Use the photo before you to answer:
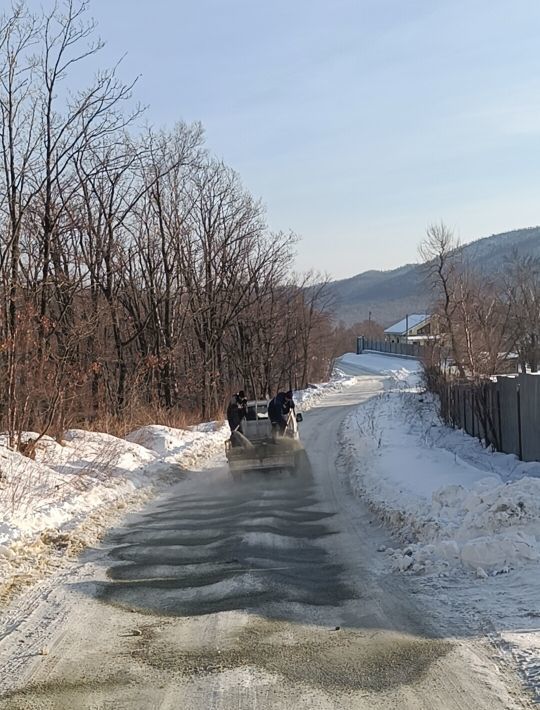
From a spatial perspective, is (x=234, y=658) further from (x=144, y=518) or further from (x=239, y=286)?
(x=239, y=286)

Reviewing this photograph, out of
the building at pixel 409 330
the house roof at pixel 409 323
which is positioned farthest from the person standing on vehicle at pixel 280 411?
the house roof at pixel 409 323

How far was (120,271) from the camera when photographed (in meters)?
34.9

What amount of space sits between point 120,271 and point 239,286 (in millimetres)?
11426

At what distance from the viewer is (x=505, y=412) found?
19.5 metres

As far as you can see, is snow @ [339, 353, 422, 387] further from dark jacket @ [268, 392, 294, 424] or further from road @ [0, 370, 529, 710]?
road @ [0, 370, 529, 710]

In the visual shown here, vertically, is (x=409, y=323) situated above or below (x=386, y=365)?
above

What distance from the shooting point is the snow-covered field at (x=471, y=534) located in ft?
23.1

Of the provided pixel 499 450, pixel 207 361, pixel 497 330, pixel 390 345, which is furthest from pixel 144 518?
pixel 390 345

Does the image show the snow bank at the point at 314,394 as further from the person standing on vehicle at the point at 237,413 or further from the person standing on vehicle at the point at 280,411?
the person standing on vehicle at the point at 280,411

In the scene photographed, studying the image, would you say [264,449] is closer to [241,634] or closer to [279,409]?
[279,409]

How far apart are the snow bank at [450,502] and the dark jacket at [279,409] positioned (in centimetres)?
211

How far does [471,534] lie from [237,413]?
36.0ft

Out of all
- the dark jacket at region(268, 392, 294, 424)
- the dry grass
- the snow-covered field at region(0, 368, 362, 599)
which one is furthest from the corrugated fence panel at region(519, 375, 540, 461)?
the dry grass

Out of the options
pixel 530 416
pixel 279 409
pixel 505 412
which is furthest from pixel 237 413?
pixel 530 416
